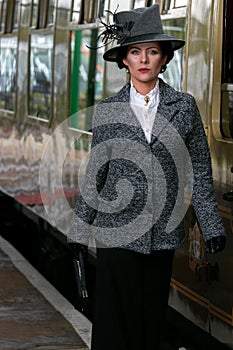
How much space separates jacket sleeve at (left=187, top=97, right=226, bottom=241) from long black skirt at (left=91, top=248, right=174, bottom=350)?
0.20 metres

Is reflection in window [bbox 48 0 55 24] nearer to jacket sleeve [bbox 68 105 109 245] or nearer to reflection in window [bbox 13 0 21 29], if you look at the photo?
reflection in window [bbox 13 0 21 29]

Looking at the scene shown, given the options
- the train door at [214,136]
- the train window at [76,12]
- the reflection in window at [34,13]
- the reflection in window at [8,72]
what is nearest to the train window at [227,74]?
the train door at [214,136]

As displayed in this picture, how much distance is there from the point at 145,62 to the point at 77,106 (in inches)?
156

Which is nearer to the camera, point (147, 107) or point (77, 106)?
point (147, 107)

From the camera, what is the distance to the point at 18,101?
11.0m

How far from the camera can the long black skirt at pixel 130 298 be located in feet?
15.5

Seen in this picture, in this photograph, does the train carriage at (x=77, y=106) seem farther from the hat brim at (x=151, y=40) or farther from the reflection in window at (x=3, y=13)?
the hat brim at (x=151, y=40)

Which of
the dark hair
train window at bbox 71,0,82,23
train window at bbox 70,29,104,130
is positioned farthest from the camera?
train window at bbox 71,0,82,23

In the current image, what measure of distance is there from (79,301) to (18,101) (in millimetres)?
6257

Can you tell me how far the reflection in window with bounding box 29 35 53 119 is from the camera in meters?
9.65

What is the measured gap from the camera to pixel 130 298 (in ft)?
15.6

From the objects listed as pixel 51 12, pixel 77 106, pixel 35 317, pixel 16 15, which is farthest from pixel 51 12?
pixel 35 317

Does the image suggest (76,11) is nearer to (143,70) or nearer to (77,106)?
(77,106)

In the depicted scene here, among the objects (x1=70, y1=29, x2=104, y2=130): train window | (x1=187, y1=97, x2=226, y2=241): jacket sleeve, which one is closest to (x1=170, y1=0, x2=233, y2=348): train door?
(x1=187, y1=97, x2=226, y2=241): jacket sleeve
